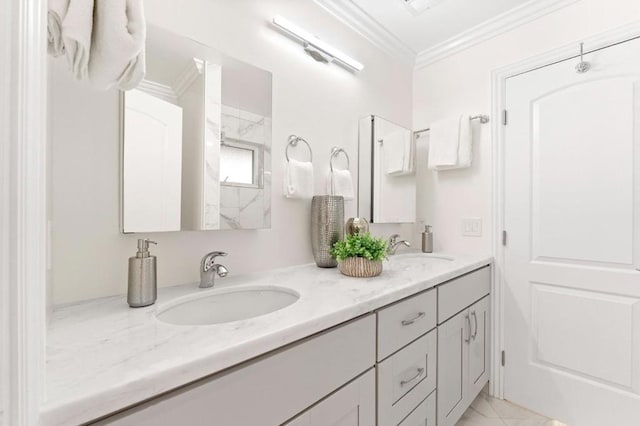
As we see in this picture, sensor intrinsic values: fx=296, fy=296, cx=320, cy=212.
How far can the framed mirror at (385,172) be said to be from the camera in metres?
1.84

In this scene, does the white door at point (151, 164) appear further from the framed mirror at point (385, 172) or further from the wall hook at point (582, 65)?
the wall hook at point (582, 65)

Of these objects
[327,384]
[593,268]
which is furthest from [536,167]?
[327,384]

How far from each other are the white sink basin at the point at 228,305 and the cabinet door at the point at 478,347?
3.51 feet

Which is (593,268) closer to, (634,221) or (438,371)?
(634,221)

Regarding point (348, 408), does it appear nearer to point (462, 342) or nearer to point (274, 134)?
point (462, 342)

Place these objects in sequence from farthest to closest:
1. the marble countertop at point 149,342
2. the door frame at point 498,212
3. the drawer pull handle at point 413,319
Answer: the door frame at point 498,212
the drawer pull handle at point 413,319
the marble countertop at point 149,342

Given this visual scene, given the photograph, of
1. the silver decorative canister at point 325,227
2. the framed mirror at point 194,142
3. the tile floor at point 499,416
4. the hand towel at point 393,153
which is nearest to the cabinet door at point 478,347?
the tile floor at point 499,416

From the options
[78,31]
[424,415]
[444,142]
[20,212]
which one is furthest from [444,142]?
[20,212]

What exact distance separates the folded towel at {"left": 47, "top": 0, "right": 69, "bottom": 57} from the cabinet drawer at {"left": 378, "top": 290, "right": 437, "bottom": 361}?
3.35 ft

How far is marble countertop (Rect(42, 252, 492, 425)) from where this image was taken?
0.45 meters

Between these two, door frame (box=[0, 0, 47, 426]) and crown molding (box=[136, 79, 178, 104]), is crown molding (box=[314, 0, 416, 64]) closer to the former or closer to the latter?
crown molding (box=[136, 79, 178, 104])

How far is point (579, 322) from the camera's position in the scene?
4.98 ft

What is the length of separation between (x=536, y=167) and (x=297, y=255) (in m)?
1.43

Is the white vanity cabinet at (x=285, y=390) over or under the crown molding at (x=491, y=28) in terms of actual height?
under
